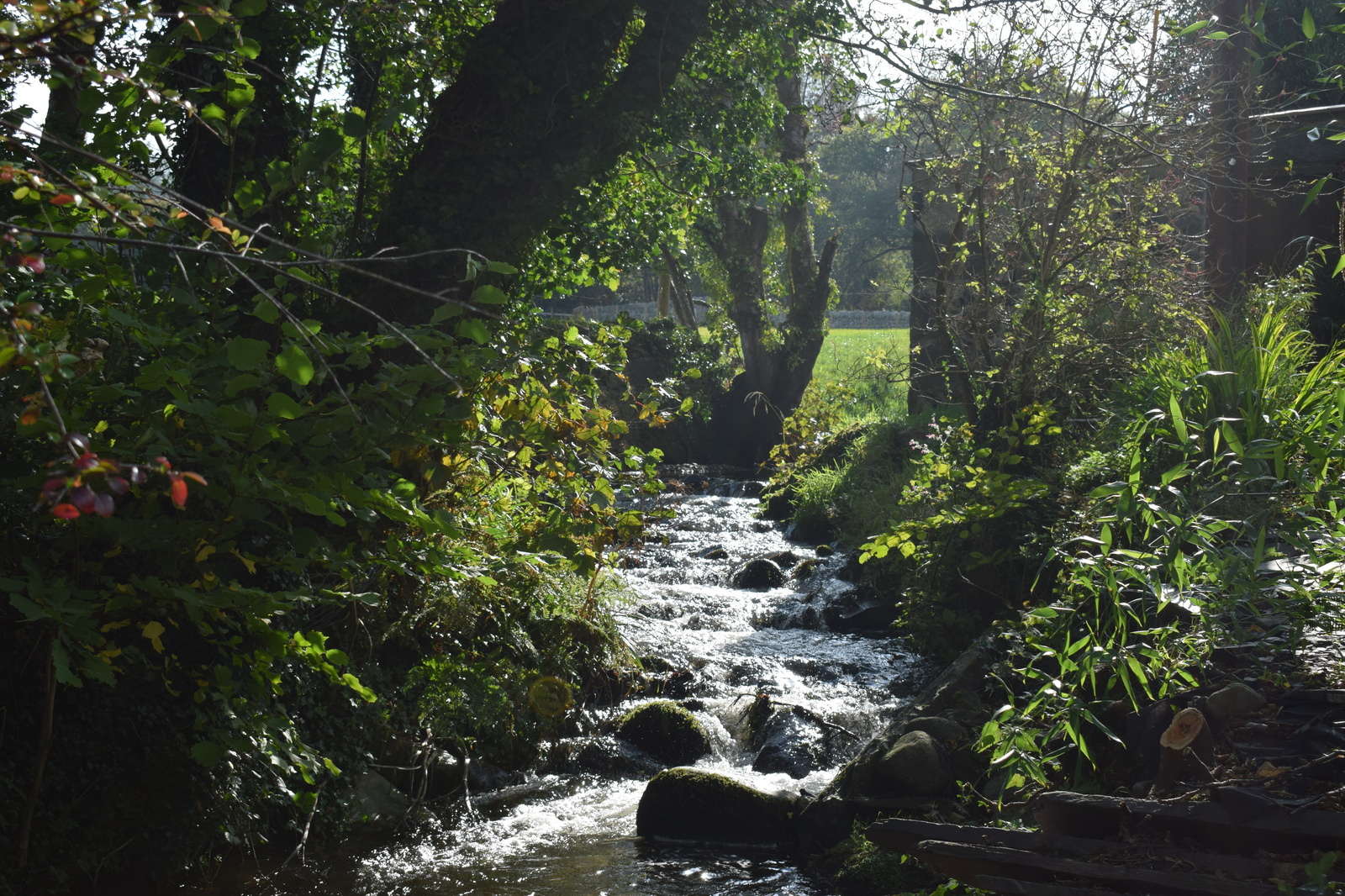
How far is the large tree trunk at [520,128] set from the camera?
502 cm

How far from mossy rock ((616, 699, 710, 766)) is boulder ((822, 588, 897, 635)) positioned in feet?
8.84

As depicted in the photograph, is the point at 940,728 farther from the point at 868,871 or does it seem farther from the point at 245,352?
the point at 245,352

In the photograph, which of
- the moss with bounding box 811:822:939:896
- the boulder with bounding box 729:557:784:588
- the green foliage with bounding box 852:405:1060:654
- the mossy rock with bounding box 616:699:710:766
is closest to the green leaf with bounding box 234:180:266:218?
the moss with bounding box 811:822:939:896

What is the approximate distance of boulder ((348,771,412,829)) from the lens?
181 inches

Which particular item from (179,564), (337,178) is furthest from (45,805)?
(337,178)

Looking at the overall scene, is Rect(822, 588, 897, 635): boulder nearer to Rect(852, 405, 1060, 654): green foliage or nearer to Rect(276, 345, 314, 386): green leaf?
Rect(852, 405, 1060, 654): green foliage

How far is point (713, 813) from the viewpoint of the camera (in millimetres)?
4938

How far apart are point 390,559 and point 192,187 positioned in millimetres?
3277

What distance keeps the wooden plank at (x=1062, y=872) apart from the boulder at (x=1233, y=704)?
0.92 metres

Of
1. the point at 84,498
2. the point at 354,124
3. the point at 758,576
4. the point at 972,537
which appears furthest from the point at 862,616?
the point at 84,498

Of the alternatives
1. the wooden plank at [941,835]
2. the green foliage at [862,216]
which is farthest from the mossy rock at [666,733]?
the green foliage at [862,216]

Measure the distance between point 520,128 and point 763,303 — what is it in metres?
11.5

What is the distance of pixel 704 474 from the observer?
1675 centimetres

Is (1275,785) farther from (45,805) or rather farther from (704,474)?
(704,474)
